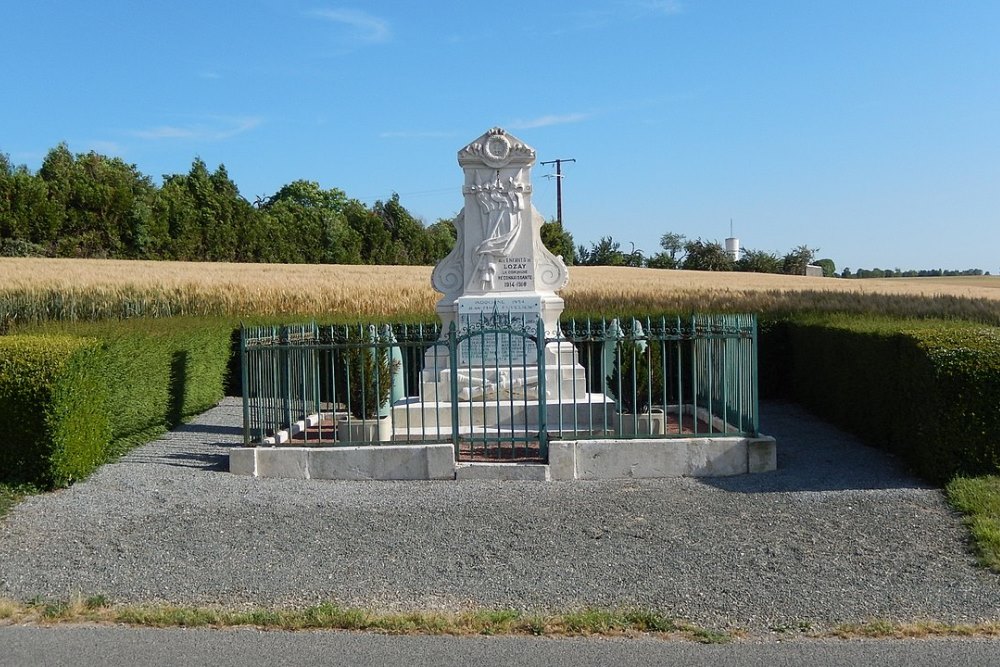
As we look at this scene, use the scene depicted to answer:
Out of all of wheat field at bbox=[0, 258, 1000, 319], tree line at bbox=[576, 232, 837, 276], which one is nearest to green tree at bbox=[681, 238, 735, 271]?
tree line at bbox=[576, 232, 837, 276]

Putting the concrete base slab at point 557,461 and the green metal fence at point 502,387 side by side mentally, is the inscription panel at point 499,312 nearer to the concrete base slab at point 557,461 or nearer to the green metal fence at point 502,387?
the green metal fence at point 502,387

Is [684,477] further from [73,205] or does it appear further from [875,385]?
[73,205]

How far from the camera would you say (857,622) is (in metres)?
5.40

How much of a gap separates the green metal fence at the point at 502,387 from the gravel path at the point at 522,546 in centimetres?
111

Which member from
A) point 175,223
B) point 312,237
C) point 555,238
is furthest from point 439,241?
point 175,223

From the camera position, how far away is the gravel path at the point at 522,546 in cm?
591

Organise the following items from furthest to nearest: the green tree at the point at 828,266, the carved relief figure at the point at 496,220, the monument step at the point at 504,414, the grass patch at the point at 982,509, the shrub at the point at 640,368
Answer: the green tree at the point at 828,266
the carved relief figure at the point at 496,220
the shrub at the point at 640,368
the monument step at the point at 504,414
the grass patch at the point at 982,509

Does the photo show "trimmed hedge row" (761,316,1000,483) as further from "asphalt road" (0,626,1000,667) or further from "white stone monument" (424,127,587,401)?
"asphalt road" (0,626,1000,667)

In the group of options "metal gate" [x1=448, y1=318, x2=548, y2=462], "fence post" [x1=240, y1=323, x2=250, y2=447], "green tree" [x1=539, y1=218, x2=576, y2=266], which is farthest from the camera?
"green tree" [x1=539, y1=218, x2=576, y2=266]

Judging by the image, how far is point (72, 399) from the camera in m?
9.01

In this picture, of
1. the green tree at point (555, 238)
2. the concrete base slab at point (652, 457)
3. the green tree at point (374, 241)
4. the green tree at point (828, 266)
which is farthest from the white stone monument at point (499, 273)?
the green tree at point (828, 266)

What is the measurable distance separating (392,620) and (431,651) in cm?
47

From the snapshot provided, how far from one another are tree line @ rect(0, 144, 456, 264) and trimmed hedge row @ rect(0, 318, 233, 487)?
32872mm

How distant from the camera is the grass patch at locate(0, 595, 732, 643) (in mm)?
5293
